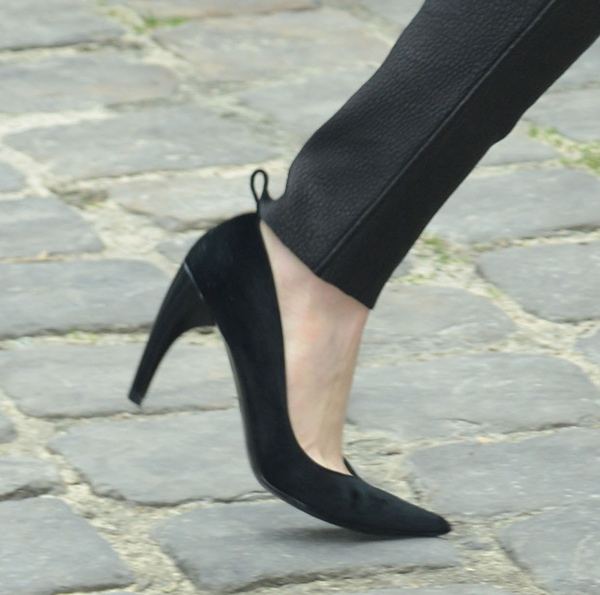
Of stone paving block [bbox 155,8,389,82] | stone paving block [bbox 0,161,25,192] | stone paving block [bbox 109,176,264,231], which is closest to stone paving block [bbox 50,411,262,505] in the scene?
stone paving block [bbox 109,176,264,231]

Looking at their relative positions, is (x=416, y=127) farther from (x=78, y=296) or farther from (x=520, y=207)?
(x=520, y=207)

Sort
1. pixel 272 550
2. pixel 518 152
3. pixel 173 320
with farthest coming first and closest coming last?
pixel 518 152 → pixel 173 320 → pixel 272 550

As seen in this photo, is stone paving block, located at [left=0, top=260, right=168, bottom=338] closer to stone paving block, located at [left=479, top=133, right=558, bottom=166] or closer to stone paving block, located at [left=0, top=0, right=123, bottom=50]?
stone paving block, located at [left=479, top=133, right=558, bottom=166]

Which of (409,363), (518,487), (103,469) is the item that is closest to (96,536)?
(103,469)

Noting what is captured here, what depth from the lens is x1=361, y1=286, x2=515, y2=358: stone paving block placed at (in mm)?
2428

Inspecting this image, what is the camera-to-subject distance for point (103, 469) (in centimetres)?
200

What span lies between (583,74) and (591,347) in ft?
4.85

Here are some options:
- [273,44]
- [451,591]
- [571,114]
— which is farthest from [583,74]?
[451,591]

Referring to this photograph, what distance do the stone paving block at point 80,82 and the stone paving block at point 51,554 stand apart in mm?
1733

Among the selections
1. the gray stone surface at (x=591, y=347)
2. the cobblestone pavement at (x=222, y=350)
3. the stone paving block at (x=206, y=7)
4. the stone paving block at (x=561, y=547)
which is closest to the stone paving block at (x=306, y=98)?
the cobblestone pavement at (x=222, y=350)

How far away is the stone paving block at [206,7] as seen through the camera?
416cm

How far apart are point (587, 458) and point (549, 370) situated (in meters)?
0.30

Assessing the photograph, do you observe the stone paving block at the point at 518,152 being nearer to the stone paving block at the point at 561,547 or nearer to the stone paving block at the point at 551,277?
the stone paving block at the point at 551,277

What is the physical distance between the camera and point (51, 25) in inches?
159
